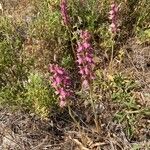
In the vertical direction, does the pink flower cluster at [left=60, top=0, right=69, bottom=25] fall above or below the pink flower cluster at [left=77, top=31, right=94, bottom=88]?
above

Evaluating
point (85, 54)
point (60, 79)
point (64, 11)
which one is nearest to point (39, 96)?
point (60, 79)

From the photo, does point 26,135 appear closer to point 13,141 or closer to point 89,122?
point 13,141

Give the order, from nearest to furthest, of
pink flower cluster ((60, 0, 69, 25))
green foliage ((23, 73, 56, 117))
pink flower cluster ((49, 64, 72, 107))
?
pink flower cluster ((49, 64, 72, 107)) < green foliage ((23, 73, 56, 117)) < pink flower cluster ((60, 0, 69, 25))

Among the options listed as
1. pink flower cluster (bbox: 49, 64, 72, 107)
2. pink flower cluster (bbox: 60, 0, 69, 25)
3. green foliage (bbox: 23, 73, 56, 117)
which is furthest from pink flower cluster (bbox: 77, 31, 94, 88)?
pink flower cluster (bbox: 60, 0, 69, 25)

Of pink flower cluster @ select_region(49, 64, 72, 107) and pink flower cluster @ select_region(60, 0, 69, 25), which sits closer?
pink flower cluster @ select_region(49, 64, 72, 107)

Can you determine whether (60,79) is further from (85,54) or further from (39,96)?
(39,96)

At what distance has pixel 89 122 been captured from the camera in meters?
3.58

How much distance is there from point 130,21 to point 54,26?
2.65 feet

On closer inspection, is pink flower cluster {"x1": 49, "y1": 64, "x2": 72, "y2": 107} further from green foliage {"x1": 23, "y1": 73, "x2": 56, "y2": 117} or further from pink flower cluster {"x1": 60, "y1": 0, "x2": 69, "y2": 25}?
pink flower cluster {"x1": 60, "y1": 0, "x2": 69, "y2": 25}

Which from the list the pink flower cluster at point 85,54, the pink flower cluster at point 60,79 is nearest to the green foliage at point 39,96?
the pink flower cluster at point 60,79

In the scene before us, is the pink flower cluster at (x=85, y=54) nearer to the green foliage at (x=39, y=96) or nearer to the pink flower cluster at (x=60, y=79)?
the pink flower cluster at (x=60, y=79)

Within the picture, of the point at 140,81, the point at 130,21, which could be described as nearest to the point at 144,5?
the point at 130,21

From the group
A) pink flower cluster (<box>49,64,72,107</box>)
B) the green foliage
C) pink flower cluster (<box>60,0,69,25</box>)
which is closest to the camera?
pink flower cluster (<box>49,64,72,107</box>)

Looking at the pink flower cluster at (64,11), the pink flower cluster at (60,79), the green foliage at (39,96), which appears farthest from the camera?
the pink flower cluster at (64,11)
